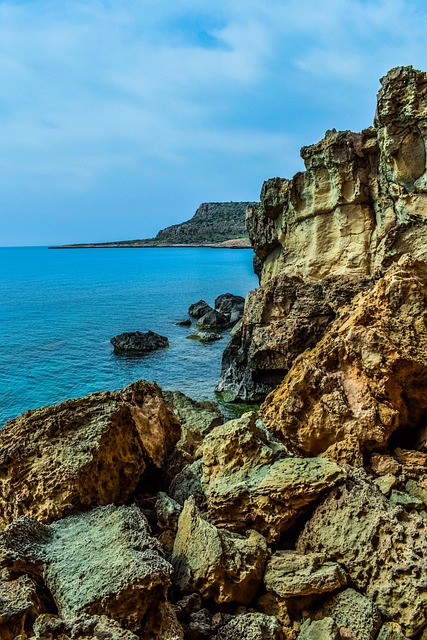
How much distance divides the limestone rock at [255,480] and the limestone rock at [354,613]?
1.34m

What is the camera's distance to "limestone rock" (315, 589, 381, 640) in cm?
600

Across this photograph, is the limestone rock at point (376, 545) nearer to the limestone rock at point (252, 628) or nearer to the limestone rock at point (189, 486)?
the limestone rock at point (252, 628)

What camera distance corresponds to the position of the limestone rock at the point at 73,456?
7.41 meters

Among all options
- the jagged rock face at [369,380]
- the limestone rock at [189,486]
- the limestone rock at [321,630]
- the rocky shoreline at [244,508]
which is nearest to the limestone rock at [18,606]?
the rocky shoreline at [244,508]

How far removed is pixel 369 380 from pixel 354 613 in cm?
459

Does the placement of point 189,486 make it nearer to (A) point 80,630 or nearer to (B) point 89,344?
(A) point 80,630

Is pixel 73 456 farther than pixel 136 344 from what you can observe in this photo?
No

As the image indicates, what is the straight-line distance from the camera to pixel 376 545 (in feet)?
21.9

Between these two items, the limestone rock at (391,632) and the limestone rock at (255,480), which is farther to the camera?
the limestone rock at (255,480)

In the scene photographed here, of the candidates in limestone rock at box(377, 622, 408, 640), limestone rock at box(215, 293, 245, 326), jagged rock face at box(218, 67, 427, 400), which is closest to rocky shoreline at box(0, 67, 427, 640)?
limestone rock at box(377, 622, 408, 640)

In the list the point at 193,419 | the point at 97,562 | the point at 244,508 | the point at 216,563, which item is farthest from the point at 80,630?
the point at 193,419

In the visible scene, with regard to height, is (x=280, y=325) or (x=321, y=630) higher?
(x=280, y=325)

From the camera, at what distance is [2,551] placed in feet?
19.7

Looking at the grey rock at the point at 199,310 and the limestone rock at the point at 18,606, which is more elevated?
the limestone rock at the point at 18,606
